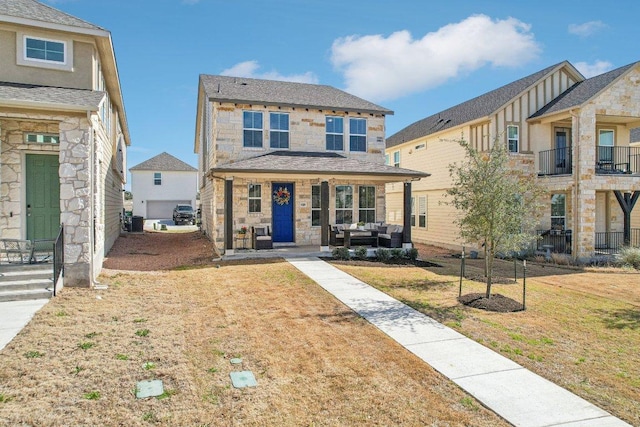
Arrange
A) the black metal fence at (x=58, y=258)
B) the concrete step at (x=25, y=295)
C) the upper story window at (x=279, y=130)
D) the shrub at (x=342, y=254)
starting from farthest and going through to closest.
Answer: the upper story window at (x=279, y=130) < the shrub at (x=342, y=254) < the black metal fence at (x=58, y=258) < the concrete step at (x=25, y=295)

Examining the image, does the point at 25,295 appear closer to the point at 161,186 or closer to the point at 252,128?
the point at 252,128

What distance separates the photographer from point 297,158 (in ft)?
50.4

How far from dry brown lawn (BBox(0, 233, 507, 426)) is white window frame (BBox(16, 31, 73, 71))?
224 inches

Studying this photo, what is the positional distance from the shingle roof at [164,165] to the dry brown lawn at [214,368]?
3484 centimetres

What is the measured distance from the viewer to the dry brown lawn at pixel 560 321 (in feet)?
15.8

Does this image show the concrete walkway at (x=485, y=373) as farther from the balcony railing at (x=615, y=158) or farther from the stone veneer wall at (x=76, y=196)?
the balcony railing at (x=615, y=158)

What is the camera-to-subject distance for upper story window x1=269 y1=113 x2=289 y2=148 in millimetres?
16297

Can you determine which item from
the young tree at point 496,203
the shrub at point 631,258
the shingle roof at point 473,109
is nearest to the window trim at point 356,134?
the shingle roof at point 473,109

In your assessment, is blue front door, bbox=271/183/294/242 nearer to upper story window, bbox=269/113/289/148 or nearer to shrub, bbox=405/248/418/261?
upper story window, bbox=269/113/289/148

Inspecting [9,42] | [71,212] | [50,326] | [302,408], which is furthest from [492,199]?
[9,42]

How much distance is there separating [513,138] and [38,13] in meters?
17.3

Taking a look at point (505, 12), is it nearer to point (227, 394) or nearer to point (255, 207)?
point (255, 207)

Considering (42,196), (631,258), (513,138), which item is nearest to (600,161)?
(513,138)

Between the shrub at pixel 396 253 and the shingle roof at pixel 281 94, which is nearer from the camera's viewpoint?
Answer: the shrub at pixel 396 253
